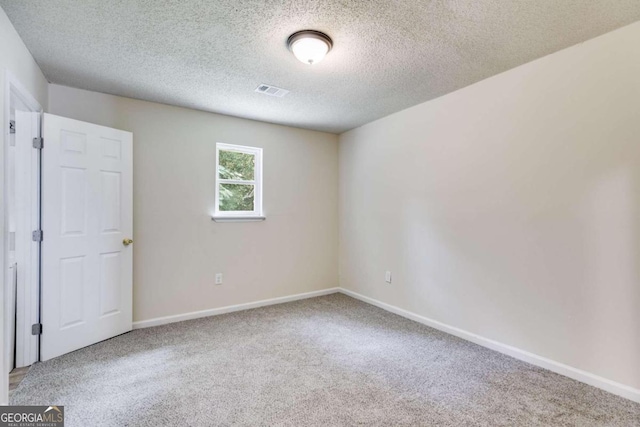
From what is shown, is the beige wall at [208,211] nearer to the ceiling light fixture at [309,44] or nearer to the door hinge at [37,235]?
the door hinge at [37,235]

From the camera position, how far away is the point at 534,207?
2525mm

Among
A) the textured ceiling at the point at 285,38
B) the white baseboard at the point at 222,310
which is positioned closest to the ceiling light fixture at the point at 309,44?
the textured ceiling at the point at 285,38

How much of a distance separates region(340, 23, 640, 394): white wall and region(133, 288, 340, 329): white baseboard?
122 cm

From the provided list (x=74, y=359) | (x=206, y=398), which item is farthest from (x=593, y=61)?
(x=74, y=359)

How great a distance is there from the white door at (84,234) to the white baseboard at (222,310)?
22cm

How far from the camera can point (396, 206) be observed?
3793 millimetres

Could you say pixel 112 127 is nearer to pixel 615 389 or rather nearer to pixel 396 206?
pixel 396 206

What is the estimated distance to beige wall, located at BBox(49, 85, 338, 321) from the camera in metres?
3.34

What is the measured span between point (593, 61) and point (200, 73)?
301 centimetres

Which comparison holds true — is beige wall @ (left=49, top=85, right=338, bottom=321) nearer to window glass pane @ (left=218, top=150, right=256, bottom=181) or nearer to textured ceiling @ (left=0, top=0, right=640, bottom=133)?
window glass pane @ (left=218, top=150, right=256, bottom=181)

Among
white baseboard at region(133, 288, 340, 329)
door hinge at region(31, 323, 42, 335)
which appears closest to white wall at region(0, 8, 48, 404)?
door hinge at region(31, 323, 42, 335)

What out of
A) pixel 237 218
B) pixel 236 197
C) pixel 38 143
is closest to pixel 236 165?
pixel 236 197

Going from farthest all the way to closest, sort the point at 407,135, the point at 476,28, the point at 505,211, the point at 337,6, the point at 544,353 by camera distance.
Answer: the point at 407,135
the point at 505,211
the point at 544,353
the point at 476,28
the point at 337,6

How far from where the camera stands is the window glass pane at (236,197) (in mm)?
3943
